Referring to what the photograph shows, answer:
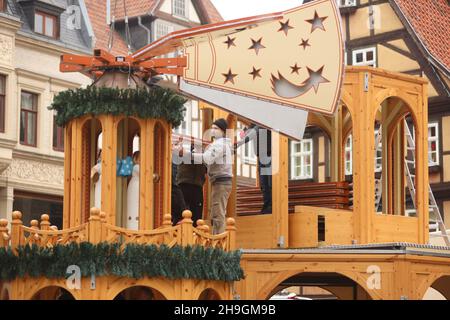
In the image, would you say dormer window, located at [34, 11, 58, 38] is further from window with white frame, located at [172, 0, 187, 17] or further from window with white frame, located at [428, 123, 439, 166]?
window with white frame, located at [428, 123, 439, 166]

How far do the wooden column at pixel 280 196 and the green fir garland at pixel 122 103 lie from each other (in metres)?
2.64

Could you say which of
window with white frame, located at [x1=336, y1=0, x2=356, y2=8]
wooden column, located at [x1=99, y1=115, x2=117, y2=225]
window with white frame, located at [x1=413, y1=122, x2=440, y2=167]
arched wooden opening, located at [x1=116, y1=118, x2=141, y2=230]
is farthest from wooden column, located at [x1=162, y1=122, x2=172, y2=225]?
window with white frame, located at [x1=336, y1=0, x2=356, y2=8]

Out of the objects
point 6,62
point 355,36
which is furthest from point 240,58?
point 355,36

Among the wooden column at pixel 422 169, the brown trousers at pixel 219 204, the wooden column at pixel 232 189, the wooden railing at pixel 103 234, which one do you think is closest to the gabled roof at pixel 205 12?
the wooden column at pixel 232 189

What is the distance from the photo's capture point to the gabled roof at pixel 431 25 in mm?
37125

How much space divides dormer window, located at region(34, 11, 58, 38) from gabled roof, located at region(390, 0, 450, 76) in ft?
33.1

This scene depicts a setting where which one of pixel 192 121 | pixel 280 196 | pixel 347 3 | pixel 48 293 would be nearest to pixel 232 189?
pixel 280 196

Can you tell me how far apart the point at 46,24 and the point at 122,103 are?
67.5ft

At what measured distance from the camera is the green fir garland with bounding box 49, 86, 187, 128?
16438 mm

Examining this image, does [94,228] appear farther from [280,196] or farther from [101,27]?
[101,27]

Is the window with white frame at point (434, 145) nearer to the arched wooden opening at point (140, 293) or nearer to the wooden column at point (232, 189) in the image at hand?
the wooden column at point (232, 189)

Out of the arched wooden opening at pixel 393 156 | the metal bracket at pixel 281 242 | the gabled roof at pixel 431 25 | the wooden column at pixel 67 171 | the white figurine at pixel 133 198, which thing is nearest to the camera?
the white figurine at pixel 133 198

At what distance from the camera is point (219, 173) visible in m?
18.4
